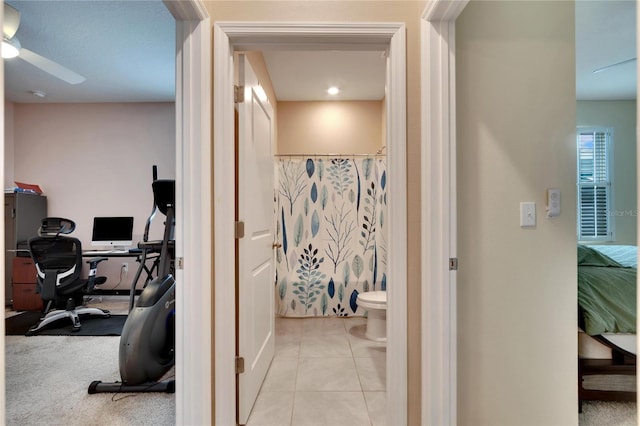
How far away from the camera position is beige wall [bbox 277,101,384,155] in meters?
3.90

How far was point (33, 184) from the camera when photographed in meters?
4.21

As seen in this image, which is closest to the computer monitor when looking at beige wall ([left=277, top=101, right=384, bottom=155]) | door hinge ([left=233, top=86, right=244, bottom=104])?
beige wall ([left=277, top=101, right=384, bottom=155])

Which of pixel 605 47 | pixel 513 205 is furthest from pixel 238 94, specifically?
pixel 605 47

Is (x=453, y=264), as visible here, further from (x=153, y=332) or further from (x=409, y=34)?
(x=153, y=332)

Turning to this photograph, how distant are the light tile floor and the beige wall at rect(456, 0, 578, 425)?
0.62 metres

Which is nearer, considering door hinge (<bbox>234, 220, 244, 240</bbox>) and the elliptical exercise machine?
door hinge (<bbox>234, 220, 244, 240</bbox>)

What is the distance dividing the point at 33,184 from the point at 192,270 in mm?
4304

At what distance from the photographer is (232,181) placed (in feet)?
4.87

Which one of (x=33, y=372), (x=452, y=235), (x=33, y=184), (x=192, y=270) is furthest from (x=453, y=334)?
(x=33, y=184)

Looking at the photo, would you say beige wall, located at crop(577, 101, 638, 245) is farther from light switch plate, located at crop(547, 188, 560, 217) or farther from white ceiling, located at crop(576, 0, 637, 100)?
light switch plate, located at crop(547, 188, 560, 217)

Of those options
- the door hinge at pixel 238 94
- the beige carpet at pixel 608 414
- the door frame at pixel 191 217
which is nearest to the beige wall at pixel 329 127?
the door hinge at pixel 238 94

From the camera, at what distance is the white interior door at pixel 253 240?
1.68m

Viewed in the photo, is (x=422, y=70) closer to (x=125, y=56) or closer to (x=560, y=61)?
(x=560, y=61)

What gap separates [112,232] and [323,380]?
3.36 m
